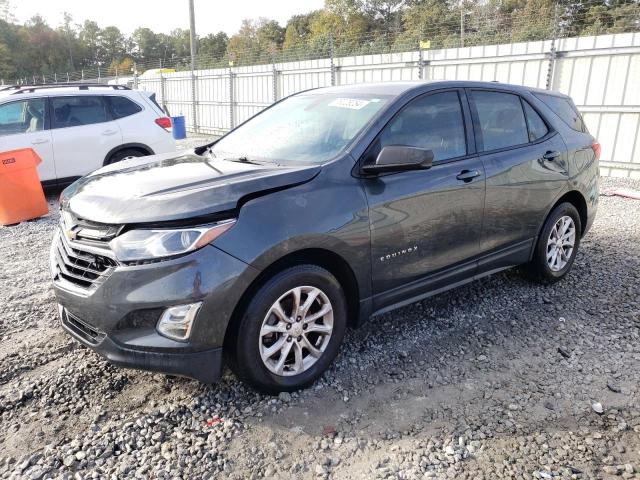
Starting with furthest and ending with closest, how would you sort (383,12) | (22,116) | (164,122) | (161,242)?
(383,12), (164,122), (22,116), (161,242)

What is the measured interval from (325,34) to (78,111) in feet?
115

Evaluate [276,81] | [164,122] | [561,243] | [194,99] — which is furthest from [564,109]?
[194,99]

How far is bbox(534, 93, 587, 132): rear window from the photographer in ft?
15.3

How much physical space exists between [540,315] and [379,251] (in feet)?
5.83

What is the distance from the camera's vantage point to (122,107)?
28.3 feet

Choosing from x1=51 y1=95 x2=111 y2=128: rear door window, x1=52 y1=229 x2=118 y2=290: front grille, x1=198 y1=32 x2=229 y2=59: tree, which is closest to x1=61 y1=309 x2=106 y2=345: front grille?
x1=52 y1=229 x2=118 y2=290: front grille

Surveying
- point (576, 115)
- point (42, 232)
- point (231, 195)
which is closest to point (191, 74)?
point (42, 232)

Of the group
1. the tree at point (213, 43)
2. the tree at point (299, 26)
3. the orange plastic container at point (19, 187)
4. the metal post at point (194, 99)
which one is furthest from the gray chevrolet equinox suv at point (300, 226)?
the tree at point (213, 43)

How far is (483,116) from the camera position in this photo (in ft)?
13.1

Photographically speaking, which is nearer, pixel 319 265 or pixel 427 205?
pixel 319 265

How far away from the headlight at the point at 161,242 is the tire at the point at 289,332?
1.38 feet

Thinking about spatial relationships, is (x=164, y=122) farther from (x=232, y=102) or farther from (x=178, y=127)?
(x=232, y=102)

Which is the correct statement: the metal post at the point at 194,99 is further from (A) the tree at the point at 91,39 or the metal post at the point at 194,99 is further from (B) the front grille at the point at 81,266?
(A) the tree at the point at 91,39

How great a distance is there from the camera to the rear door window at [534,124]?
4390mm
